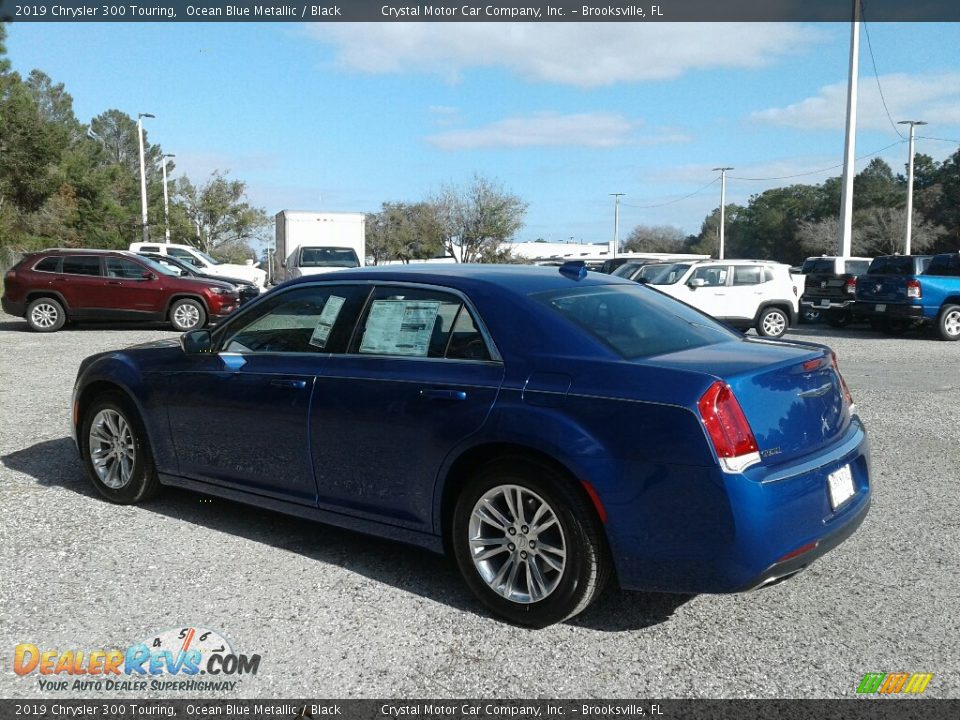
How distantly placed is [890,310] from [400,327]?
52.1 feet

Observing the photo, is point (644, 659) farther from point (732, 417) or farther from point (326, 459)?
point (326, 459)

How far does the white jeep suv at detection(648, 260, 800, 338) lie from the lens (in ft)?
61.8

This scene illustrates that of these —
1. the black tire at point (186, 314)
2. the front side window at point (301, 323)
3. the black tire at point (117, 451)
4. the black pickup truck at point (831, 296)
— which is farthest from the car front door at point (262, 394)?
the black pickup truck at point (831, 296)

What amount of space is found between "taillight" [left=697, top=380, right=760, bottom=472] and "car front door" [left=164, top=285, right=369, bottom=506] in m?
2.02

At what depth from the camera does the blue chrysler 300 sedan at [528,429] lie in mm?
3582

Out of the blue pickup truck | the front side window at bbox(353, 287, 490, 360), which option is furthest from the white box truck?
the front side window at bbox(353, 287, 490, 360)

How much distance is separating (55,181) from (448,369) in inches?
1562

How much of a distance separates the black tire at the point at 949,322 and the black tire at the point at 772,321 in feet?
9.69

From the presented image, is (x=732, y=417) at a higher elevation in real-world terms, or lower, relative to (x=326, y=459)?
higher

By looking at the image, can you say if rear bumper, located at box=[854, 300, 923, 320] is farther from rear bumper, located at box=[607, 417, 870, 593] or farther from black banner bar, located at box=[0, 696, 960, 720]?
black banner bar, located at box=[0, 696, 960, 720]

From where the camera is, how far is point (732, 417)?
11.7 ft

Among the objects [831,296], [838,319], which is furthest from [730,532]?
[838,319]

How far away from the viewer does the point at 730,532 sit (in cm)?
348

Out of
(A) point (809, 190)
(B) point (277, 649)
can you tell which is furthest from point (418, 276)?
(A) point (809, 190)
